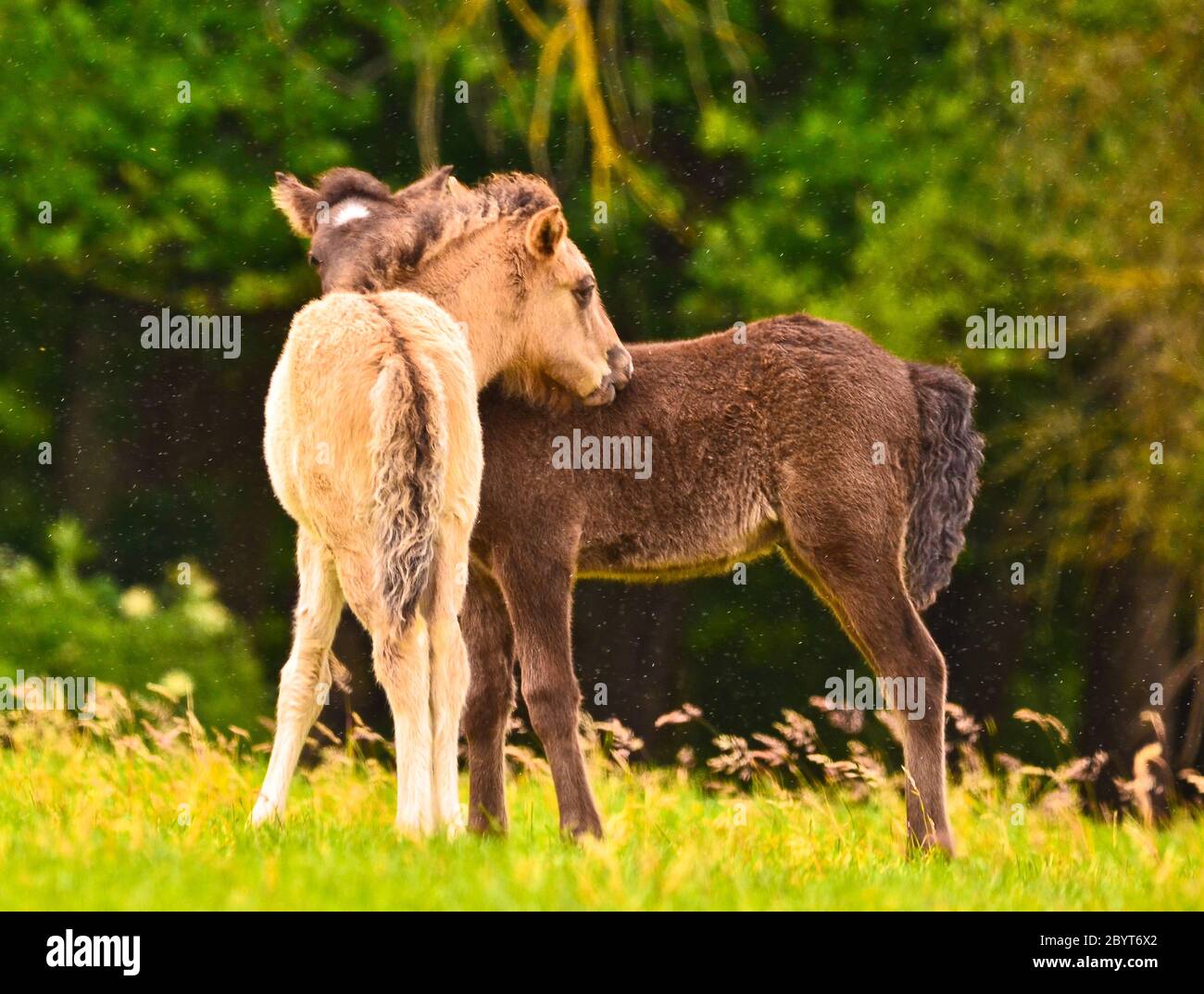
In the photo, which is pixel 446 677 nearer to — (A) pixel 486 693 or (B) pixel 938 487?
(A) pixel 486 693

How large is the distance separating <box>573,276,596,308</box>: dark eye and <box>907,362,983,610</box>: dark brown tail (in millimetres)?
1464

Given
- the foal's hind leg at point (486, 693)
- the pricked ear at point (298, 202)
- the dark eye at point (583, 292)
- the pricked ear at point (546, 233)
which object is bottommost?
the foal's hind leg at point (486, 693)

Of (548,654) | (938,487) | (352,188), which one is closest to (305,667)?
(548,654)

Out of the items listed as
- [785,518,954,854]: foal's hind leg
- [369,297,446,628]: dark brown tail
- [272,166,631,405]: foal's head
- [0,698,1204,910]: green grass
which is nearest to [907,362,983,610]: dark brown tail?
[785,518,954,854]: foal's hind leg

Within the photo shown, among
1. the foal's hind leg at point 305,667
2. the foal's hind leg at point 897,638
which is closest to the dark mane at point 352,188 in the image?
the foal's hind leg at point 305,667

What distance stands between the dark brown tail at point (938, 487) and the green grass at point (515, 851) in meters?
1.08

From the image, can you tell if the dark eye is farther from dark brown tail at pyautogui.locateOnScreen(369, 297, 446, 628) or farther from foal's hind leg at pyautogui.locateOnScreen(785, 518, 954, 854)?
dark brown tail at pyautogui.locateOnScreen(369, 297, 446, 628)

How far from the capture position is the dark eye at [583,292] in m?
7.08

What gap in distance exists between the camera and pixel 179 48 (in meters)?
11.7

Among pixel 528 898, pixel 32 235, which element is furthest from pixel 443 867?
pixel 32 235

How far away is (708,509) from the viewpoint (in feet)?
23.0

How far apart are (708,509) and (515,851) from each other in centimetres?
197

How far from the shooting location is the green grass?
4648 mm

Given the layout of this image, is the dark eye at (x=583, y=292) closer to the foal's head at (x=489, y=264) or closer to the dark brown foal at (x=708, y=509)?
the foal's head at (x=489, y=264)
